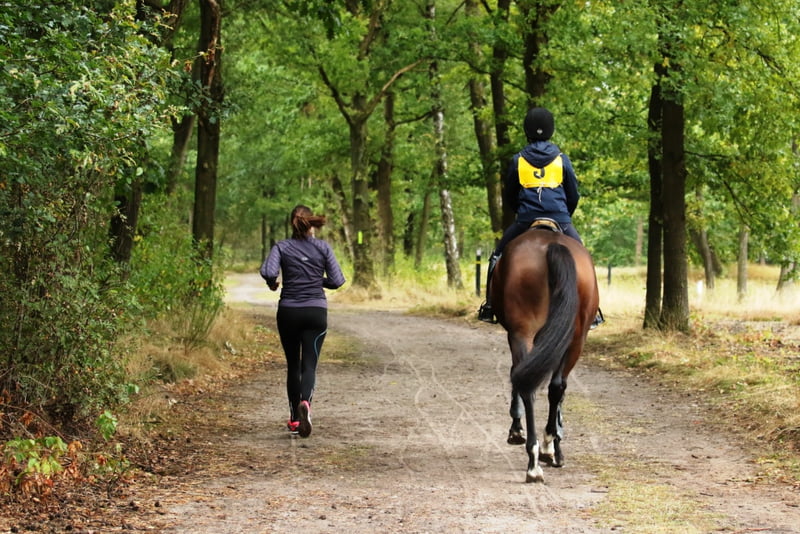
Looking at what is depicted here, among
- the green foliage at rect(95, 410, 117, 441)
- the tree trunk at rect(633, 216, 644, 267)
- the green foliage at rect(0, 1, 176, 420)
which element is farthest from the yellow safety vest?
the tree trunk at rect(633, 216, 644, 267)

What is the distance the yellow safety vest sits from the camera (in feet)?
28.2

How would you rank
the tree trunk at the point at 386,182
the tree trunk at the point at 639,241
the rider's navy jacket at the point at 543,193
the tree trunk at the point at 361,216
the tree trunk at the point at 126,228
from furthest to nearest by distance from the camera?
the tree trunk at the point at 639,241, the tree trunk at the point at 386,182, the tree trunk at the point at 361,216, the tree trunk at the point at 126,228, the rider's navy jacket at the point at 543,193

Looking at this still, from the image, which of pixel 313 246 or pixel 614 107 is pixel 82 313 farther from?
pixel 614 107

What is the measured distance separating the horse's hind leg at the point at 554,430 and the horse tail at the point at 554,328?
375 mm

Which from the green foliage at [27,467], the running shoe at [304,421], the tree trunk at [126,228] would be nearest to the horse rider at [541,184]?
the running shoe at [304,421]

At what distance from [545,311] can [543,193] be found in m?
1.15

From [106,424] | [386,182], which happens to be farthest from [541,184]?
[386,182]

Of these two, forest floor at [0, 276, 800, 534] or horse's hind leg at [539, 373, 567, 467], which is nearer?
forest floor at [0, 276, 800, 534]

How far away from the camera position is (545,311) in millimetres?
7988

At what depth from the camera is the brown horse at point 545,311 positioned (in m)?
7.52

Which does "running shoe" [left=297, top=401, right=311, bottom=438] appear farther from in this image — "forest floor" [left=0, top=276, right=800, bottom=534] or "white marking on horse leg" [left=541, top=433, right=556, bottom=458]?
"white marking on horse leg" [left=541, top=433, right=556, bottom=458]

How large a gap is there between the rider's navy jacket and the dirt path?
206 centimetres

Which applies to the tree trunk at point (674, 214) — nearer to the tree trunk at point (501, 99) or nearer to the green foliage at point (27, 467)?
the tree trunk at point (501, 99)

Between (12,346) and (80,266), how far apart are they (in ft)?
2.51
